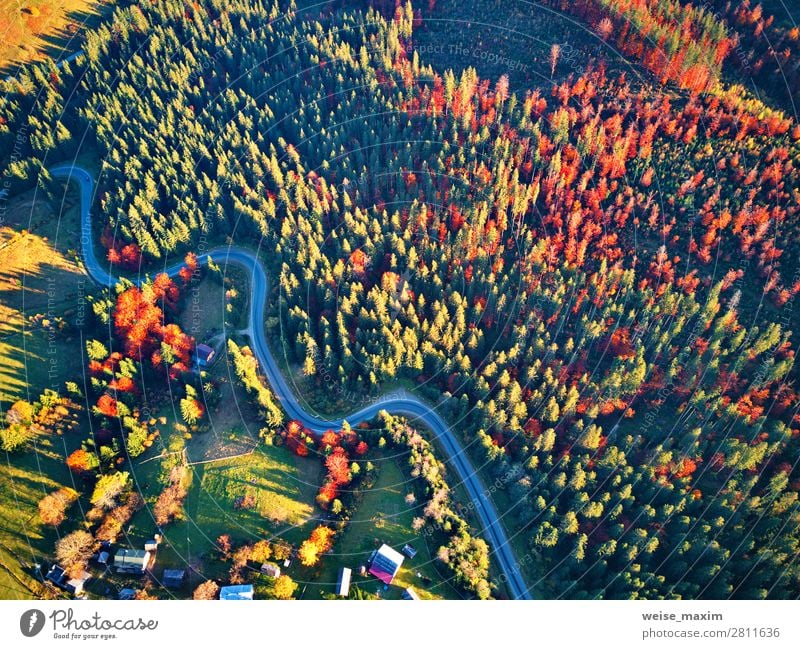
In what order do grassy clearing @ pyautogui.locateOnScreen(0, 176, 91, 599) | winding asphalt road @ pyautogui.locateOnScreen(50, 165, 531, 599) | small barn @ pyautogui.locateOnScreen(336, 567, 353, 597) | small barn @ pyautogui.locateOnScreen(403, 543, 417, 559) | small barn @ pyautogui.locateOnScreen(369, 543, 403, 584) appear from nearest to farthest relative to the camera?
small barn @ pyautogui.locateOnScreen(336, 567, 353, 597) < small barn @ pyautogui.locateOnScreen(369, 543, 403, 584) < grassy clearing @ pyautogui.locateOnScreen(0, 176, 91, 599) < small barn @ pyautogui.locateOnScreen(403, 543, 417, 559) < winding asphalt road @ pyautogui.locateOnScreen(50, 165, 531, 599)

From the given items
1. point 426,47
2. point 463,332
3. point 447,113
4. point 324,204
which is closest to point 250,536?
point 463,332

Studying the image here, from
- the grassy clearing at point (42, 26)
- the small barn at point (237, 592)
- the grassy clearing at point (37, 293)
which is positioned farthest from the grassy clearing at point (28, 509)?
the grassy clearing at point (42, 26)

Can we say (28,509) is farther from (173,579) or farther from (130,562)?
(173,579)

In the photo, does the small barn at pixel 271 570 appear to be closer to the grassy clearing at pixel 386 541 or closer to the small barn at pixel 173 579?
the grassy clearing at pixel 386 541

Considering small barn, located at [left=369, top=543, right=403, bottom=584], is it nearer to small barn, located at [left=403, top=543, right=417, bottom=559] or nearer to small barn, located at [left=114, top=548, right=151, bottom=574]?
small barn, located at [left=403, top=543, right=417, bottom=559]

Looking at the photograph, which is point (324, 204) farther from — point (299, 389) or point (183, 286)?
point (299, 389)

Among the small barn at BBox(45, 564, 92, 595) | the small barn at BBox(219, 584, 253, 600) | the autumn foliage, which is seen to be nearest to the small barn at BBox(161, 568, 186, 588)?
the small barn at BBox(219, 584, 253, 600)
